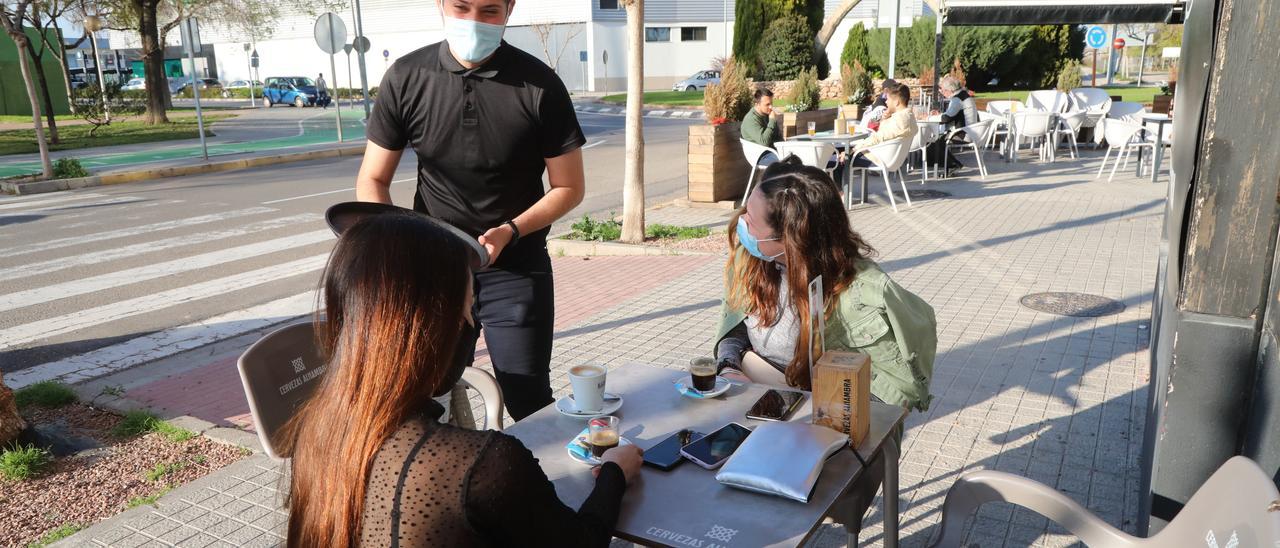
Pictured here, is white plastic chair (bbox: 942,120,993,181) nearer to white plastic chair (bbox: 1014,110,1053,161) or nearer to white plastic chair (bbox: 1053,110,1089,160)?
white plastic chair (bbox: 1014,110,1053,161)

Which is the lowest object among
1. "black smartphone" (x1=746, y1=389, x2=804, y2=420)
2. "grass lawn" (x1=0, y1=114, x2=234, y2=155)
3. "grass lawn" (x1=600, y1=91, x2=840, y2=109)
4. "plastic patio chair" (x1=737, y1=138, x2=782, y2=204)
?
"grass lawn" (x1=0, y1=114, x2=234, y2=155)

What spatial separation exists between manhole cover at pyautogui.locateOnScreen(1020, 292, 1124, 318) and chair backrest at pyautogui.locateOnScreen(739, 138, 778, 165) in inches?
170

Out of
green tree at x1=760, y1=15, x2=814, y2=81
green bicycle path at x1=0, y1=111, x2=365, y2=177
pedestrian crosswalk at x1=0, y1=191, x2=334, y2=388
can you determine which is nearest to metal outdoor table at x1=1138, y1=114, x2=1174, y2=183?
pedestrian crosswalk at x1=0, y1=191, x2=334, y2=388

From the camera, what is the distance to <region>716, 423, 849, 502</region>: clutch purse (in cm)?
191

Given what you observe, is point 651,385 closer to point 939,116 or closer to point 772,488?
point 772,488

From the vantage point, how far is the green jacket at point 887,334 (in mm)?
2818

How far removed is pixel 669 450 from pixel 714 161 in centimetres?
916

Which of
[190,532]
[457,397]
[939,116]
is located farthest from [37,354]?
[939,116]

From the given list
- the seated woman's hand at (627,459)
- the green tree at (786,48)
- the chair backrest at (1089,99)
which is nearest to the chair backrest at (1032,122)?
the chair backrest at (1089,99)

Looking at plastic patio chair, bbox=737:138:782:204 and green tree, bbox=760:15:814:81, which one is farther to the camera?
green tree, bbox=760:15:814:81

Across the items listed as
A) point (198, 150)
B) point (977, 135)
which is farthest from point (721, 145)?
point (198, 150)

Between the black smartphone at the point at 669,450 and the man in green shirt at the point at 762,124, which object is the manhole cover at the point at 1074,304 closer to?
the man in green shirt at the point at 762,124

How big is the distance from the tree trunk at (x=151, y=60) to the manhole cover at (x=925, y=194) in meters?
23.5

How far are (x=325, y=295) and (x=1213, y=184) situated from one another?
2.20 metres
